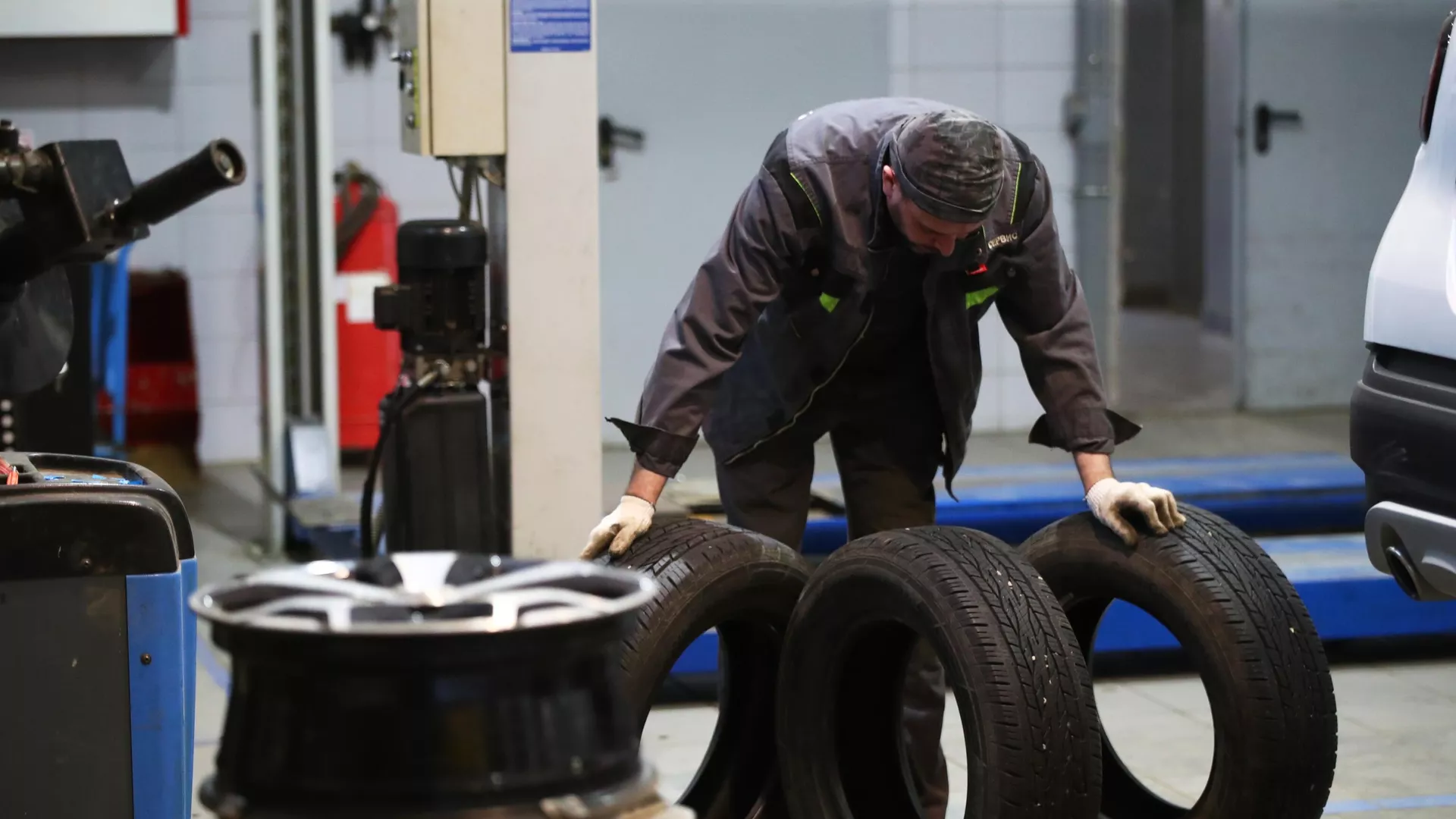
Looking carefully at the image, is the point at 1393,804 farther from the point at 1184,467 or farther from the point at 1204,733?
the point at 1184,467

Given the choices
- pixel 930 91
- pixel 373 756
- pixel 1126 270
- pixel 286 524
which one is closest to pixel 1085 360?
pixel 373 756

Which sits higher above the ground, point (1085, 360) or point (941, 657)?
point (1085, 360)

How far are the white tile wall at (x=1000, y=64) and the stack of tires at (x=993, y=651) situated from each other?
487 cm

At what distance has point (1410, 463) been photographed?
2529mm

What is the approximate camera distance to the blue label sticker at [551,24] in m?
3.54

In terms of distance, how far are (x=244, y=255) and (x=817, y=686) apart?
206 inches

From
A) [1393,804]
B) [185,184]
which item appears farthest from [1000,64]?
[185,184]

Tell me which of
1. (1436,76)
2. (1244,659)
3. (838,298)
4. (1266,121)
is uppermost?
(1266,121)

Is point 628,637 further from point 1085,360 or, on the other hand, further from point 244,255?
point 244,255

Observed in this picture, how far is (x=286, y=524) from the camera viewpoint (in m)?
5.71

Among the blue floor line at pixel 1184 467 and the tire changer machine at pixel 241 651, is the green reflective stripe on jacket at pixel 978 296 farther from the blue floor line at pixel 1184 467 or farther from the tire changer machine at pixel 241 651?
the blue floor line at pixel 1184 467

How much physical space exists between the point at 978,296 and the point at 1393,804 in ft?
4.68

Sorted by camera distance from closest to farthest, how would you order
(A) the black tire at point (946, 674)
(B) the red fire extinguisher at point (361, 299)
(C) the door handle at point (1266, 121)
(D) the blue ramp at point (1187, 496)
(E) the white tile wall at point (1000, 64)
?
(A) the black tire at point (946, 674) < (D) the blue ramp at point (1187, 496) < (B) the red fire extinguisher at point (361, 299) < (E) the white tile wall at point (1000, 64) < (C) the door handle at point (1266, 121)

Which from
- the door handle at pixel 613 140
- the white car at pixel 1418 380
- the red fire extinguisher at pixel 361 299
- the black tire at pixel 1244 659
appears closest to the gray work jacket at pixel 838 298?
the black tire at pixel 1244 659
